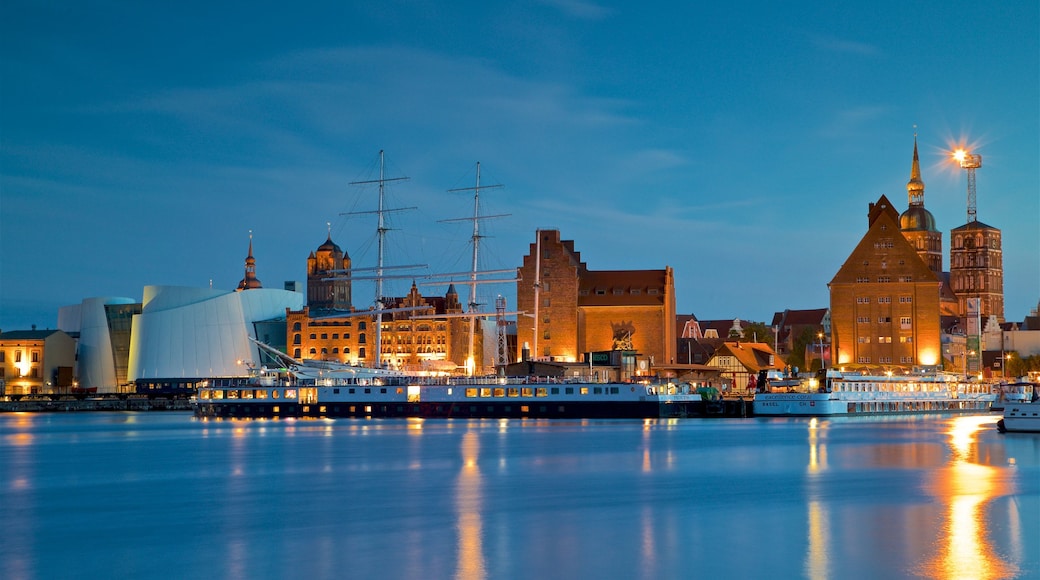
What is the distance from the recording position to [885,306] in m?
128

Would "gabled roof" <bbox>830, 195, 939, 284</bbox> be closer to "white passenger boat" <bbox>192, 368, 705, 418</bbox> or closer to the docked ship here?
the docked ship

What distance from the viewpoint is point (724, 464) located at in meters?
48.0

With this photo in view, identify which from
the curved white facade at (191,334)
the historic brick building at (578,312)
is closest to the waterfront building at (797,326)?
the historic brick building at (578,312)

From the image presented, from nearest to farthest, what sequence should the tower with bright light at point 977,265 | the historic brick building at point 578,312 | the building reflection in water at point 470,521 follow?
the building reflection in water at point 470,521
the historic brick building at point 578,312
the tower with bright light at point 977,265

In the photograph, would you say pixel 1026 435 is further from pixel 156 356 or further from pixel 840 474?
pixel 156 356

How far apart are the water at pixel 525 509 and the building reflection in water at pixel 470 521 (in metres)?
0.10

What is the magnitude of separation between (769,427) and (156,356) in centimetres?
9502

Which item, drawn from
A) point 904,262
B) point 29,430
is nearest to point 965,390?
point 904,262

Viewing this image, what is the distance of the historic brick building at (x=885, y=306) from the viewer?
414 ft

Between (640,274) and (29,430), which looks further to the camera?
(640,274)

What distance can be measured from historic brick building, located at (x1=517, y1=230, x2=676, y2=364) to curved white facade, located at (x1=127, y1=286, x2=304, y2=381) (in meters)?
44.2

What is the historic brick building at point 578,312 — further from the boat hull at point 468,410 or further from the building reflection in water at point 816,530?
the building reflection in water at point 816,530

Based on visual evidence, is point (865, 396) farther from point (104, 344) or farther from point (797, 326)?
point (104, 344)

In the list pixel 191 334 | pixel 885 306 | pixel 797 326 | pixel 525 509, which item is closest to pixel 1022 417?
pixel 525 509
